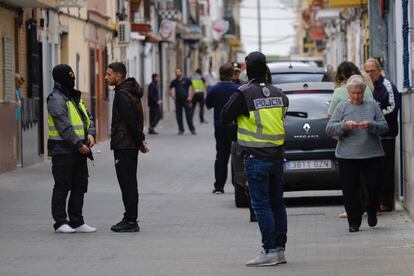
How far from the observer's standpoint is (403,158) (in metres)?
17.5

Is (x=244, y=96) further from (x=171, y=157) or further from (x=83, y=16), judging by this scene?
(x=83, y=16)

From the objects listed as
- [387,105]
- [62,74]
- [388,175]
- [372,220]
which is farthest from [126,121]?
[388,175]

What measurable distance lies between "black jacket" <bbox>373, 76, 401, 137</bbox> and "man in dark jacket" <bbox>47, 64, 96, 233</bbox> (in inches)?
131

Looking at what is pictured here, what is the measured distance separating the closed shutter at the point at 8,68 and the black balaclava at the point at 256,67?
45.3 ft

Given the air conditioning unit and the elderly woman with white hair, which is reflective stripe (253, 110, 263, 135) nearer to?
the elderly woman with white hair

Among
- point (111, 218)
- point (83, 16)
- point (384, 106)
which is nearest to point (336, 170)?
point (384, 106)

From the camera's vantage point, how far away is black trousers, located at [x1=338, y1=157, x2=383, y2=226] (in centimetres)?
1592

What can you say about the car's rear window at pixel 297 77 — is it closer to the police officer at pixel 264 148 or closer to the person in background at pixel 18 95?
Answer: the person in background at pixel 18 95

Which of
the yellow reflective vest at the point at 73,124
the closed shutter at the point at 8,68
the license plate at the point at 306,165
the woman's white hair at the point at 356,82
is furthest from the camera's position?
the closed shutter at the point at 8,68

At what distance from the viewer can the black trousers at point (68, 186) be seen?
16.4 meters

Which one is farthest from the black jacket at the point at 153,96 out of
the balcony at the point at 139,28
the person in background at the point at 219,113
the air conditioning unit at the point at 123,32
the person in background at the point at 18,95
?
the person in background at the point at 219,113

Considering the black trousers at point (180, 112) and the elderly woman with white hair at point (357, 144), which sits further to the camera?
the black trousers at point (180, 112)

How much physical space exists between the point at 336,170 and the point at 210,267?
595 centimetres

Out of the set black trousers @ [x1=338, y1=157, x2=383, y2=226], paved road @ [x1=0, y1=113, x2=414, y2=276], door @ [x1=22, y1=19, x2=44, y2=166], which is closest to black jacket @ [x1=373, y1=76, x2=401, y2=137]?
paved road @ [x1=0, y1=113, x2=414, y2=276]
